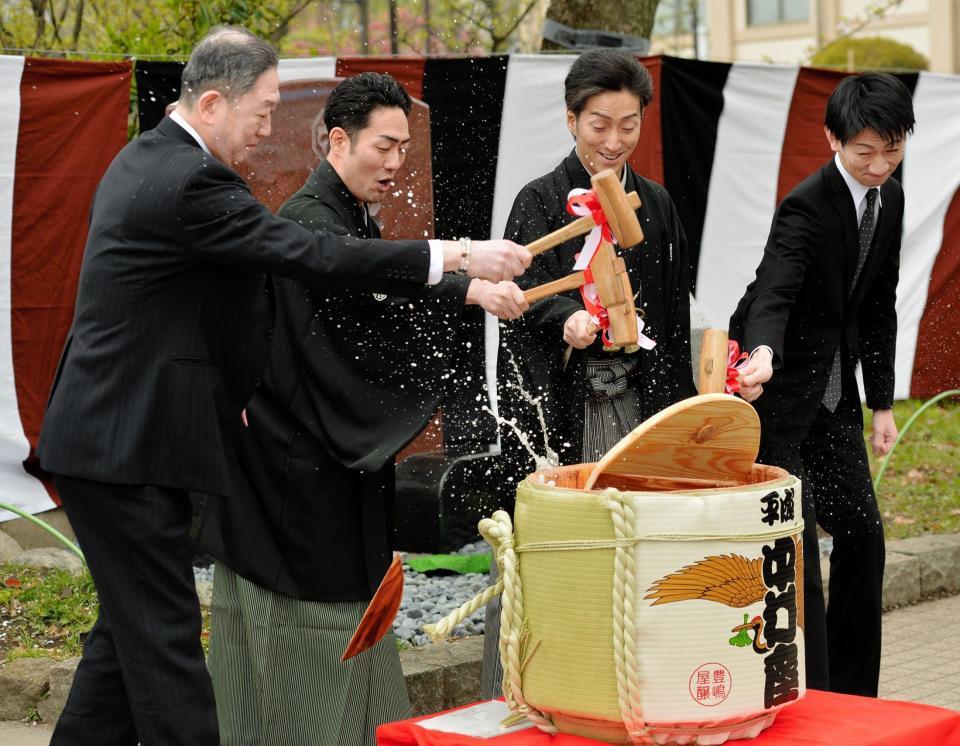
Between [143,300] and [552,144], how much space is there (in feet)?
12.8

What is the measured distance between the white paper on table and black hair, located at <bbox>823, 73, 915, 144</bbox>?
1.96 m

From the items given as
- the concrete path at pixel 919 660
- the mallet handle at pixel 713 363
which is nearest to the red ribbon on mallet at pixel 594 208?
the mallet handle at pixel 713 363

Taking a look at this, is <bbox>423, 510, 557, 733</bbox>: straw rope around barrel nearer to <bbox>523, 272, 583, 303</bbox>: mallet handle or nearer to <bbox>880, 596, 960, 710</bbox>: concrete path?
<bbox>523, 272, 583, 303</bbox>: mallet handle

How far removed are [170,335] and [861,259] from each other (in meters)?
2.12

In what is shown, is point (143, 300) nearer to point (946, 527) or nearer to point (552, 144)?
point (552, 144)

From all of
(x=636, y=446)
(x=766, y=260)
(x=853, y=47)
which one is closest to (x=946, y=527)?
(x=766, y=260)

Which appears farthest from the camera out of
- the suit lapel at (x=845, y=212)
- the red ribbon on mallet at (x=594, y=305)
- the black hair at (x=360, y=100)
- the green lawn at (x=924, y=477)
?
the green lawn at (x=924, y=477)

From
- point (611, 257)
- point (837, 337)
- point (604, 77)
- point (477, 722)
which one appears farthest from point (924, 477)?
point (477, 722)

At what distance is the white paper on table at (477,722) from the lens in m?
2.55

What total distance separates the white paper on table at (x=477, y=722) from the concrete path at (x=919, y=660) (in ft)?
6.57

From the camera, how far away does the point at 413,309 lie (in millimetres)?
3188

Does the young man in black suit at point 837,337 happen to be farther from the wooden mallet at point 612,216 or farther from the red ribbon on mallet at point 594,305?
the wooden mallet at point 612,216

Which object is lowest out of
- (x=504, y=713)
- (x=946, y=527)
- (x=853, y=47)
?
(x=946, y=527)

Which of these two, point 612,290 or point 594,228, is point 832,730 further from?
point 594,228
